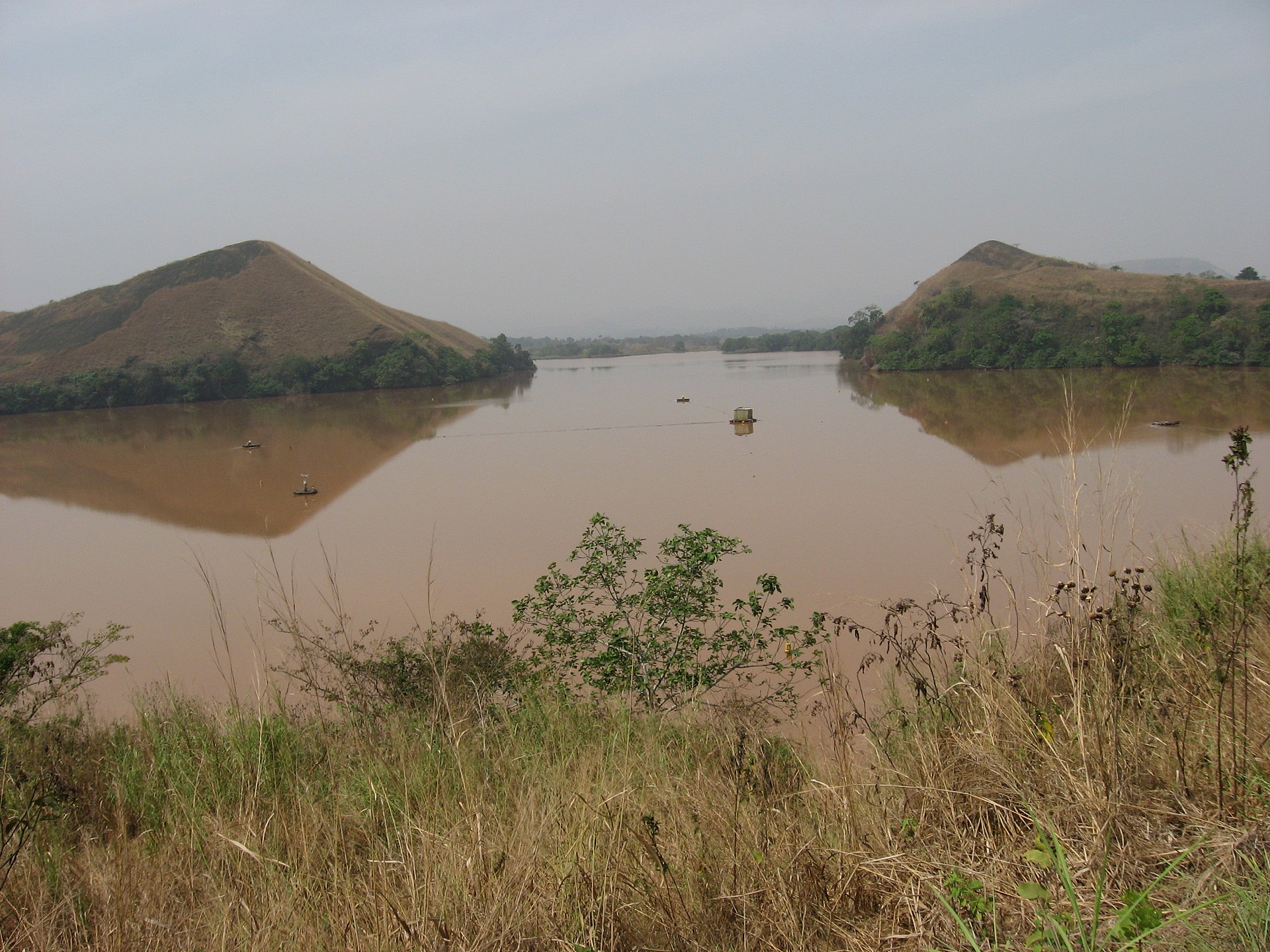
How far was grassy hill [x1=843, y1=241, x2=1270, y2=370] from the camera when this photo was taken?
1522 inches

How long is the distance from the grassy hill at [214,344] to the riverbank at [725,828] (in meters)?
49.7

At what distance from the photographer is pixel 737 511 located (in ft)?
47.5

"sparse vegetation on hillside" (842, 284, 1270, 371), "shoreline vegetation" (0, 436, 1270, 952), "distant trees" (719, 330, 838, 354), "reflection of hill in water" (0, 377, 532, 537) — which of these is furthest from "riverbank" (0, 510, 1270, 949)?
"distant trees" (719, 330, 838, 354)

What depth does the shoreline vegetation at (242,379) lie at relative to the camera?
1715 inches

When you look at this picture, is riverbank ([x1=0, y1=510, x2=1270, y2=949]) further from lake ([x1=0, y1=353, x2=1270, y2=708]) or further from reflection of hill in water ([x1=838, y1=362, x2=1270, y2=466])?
reflection of hill in water ([x1=838, y1=362, x2=1270, y2=466])

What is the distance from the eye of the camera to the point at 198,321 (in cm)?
5375

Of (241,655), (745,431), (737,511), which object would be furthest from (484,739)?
(745,431)

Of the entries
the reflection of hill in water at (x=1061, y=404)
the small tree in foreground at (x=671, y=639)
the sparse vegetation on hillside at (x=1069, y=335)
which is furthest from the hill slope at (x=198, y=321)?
the small tree in foreground at (x=671, y=639)

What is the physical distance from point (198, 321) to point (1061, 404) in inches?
2016

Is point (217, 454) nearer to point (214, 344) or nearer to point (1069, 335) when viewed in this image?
point (214, 344)

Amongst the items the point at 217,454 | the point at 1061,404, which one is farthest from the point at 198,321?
the point at 1061,404

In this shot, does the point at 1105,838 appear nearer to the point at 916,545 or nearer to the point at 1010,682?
the point at 1010,682

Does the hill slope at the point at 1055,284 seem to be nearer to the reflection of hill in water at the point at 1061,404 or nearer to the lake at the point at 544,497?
the reflection of hill in water at the point at 1061,404

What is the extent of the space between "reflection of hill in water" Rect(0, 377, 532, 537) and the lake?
16cm
